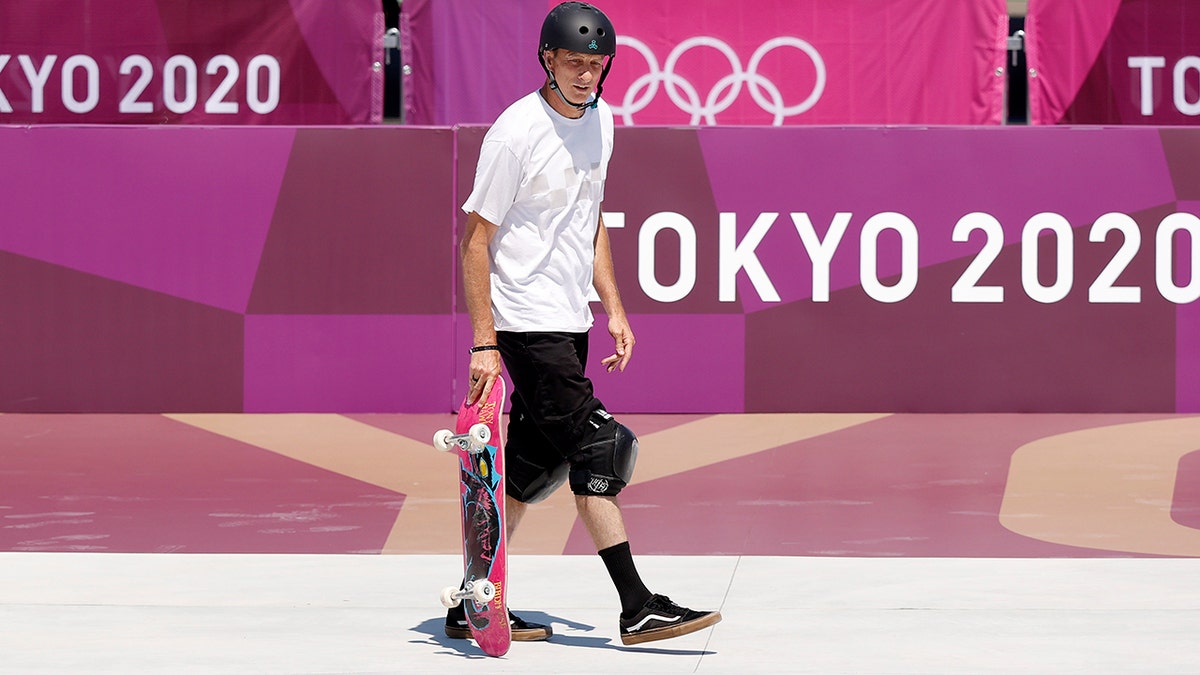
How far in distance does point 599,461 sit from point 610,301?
1.87 feet

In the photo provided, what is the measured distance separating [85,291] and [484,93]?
286 centimetres

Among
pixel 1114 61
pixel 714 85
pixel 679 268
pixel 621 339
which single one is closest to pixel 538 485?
pixel 621 339

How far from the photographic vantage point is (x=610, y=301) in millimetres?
5539

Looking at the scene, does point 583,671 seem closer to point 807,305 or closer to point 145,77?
point 807,305

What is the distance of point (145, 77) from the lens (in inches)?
448

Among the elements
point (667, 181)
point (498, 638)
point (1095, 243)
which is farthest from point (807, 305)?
point (498, 638)

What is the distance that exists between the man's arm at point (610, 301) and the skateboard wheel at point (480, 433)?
1.64 feet

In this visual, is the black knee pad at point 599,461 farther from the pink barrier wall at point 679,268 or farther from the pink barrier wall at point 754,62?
the pink barrier wall at point 754,62

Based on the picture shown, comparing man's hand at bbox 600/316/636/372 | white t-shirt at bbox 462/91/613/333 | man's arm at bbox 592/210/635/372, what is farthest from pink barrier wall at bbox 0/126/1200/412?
white t-shirt at bbox 462/91/613/333

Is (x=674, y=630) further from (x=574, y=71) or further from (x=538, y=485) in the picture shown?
(x=574, y=71)

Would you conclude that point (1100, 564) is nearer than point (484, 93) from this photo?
Yes

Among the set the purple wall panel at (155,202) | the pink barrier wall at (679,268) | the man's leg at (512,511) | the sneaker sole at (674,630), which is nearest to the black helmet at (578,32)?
the man's leg at (512,511)

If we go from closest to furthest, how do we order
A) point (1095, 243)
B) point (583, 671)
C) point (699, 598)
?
point (583, 671), point (699, 598), point (1095, 243)

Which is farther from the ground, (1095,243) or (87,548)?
(1095,243)
